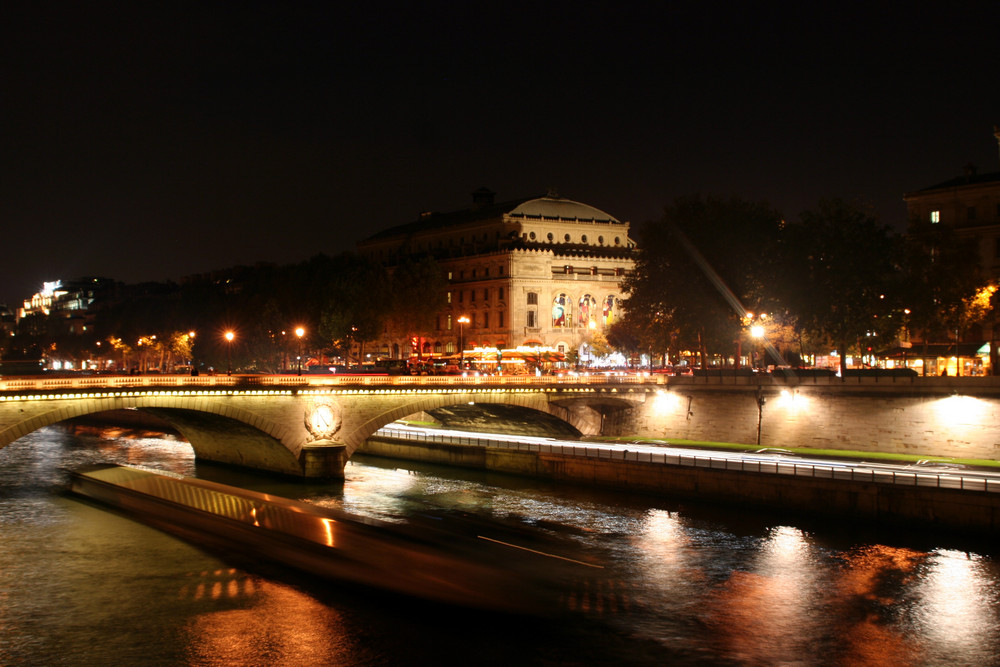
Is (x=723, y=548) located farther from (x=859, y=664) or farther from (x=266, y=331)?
(x=266, y=331)

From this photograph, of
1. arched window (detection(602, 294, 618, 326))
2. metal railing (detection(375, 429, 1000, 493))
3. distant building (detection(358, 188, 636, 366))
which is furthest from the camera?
arched window (detection(602, 294, 618, 326))

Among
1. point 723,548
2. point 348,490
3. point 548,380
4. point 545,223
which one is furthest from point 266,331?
point 723,548

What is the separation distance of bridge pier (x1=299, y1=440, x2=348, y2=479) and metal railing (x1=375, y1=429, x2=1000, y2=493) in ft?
29.5

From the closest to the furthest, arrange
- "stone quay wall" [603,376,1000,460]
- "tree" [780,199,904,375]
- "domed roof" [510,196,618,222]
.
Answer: "stone quay wall" [603,376,1000,460], "tree" [780,199,904,375], "domed roof" [510,196,618,222]

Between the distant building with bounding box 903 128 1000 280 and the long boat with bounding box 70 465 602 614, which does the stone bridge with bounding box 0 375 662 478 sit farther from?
the distant building with bounding box 903 128 1000 280

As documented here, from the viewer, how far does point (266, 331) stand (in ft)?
343

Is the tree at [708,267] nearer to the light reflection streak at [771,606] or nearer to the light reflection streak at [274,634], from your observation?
the light reflection streak at [771,606]

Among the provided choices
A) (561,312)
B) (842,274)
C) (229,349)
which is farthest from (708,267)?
(561,312)

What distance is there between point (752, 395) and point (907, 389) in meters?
9.62

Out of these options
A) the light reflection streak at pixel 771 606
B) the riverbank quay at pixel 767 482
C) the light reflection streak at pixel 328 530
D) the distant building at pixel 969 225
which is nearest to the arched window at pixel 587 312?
the distant building at pixel 969 225

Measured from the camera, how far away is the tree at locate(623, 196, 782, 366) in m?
69.2

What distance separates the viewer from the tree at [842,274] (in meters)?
65.3

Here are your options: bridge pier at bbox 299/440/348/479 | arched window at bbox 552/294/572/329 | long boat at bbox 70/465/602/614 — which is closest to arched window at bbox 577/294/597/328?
arched window at bbox 552/294/572/329

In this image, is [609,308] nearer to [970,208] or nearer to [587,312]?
[587,312]
